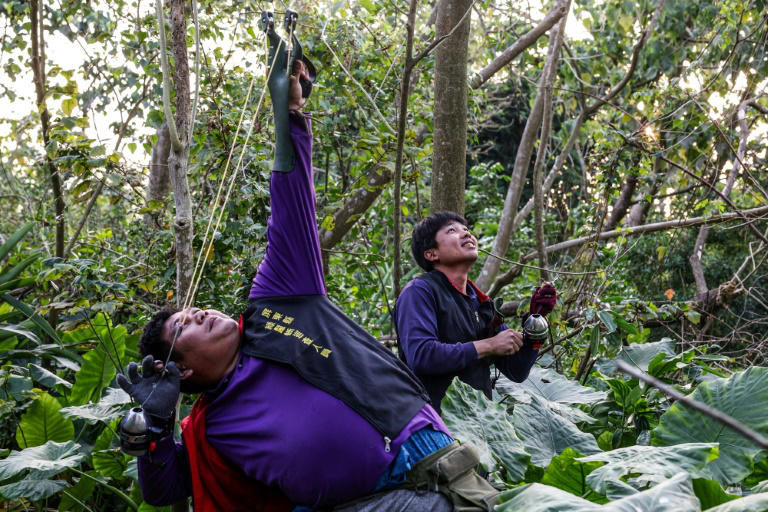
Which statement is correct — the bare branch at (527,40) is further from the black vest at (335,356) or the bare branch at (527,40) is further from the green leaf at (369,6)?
the black vest at (335,356)

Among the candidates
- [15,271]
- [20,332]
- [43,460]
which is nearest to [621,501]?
[43,460]

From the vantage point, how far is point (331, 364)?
210cm

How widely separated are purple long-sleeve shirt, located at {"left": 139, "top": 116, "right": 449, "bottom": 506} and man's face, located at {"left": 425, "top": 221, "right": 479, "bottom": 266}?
76 cm

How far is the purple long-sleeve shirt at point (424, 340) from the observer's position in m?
2.63

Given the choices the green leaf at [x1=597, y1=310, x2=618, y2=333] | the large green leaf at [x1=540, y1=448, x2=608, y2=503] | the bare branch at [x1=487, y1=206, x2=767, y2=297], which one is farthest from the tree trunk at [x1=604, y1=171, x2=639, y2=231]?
the large green leaf at [x1=540, y1=448, x2=608, y2=503]

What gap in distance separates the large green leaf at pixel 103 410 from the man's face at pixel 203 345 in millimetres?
1312

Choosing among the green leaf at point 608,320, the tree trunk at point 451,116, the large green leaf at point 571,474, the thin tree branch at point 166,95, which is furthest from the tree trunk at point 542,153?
the thin tree branch at point 166,95

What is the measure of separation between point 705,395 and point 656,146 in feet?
10.3

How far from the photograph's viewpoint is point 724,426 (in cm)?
253

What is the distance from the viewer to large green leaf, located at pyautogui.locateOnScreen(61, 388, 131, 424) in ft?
10.8

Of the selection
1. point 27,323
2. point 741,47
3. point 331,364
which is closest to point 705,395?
point 331,364

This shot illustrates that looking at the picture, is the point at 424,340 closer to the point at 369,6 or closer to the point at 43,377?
the point at 43,377

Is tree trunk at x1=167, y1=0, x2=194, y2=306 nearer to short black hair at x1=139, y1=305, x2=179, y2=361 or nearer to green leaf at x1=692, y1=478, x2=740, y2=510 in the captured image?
short black hair at x1=139, y1=305, x2=179, y2=361

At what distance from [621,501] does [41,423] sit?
303 cm
